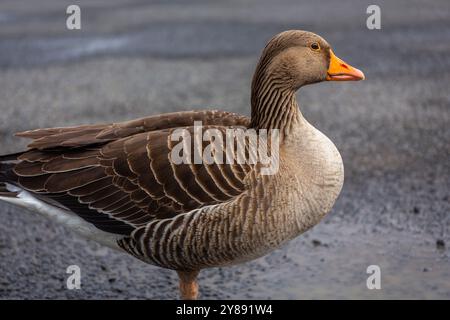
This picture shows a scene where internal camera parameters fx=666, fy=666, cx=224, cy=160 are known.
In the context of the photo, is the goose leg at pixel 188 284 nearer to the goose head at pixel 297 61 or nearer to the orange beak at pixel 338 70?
the goose head at pixel 297 61

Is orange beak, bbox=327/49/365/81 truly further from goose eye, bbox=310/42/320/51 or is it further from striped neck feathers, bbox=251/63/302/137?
striped neck feathers, bbox=251/63/302/137

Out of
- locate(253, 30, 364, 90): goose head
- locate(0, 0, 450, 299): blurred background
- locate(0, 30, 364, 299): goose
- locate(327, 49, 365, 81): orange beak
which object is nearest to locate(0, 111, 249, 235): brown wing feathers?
locate(0, 30, 364, 299): goose

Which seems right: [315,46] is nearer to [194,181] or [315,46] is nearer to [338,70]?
[338,70]

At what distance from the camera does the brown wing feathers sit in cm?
384

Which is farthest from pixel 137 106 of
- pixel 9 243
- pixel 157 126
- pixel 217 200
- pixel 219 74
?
pixel 217 200

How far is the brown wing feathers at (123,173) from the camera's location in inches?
151

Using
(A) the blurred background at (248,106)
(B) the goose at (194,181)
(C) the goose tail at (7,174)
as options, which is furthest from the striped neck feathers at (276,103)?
(C) the goose tail at (7,174)

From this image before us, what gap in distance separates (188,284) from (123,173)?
0.82 metres

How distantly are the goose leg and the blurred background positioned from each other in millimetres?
482

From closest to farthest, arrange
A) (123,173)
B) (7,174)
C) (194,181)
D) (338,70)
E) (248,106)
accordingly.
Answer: (194,181), (123,173), (338,70), (7,174), (248,106)

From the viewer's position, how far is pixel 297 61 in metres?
4.03

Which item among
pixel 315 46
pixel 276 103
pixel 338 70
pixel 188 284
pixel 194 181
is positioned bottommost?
pixel 188 284

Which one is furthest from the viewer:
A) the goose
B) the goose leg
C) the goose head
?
the goose leg

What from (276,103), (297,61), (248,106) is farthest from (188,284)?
(248,106)
